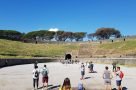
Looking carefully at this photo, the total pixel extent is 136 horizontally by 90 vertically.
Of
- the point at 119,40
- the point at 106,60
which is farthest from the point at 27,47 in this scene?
the point at 106,60

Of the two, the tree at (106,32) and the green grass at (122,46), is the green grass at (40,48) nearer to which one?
the green grass at (122,46)

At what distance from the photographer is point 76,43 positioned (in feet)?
406

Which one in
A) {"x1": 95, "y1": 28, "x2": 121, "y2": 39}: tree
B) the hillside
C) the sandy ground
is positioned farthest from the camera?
{"x1": 95, "y1": 28, "x2": 121, "y2": 39}: tree

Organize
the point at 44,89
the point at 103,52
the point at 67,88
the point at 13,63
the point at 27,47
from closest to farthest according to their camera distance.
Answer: the point at 67,88 < the point at 44,89 < the point at 13,63 < the point at 103,52 < the point at 27,47

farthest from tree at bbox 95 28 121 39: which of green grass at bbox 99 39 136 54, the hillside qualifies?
green grass at bbox 99 39 136 54

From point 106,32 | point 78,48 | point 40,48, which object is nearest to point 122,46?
point 78,48

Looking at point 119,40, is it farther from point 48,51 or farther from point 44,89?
point 44,89

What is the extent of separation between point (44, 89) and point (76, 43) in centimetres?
10414

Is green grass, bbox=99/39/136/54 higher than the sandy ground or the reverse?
higher

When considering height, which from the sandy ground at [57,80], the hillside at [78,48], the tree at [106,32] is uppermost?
the tree at [106,32]

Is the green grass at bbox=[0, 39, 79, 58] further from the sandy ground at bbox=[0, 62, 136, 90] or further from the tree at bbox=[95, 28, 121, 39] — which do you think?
the sandy ground at bbox=[0, 62, 136, 90]

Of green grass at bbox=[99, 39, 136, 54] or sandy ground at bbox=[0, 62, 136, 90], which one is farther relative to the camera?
green grass at bbox=[99, 39, 136, 54]

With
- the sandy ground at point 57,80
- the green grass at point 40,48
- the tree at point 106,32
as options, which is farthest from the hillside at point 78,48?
the sandy ground at point 57,80

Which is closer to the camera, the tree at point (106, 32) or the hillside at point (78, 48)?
the hillside at point (78, 48)
